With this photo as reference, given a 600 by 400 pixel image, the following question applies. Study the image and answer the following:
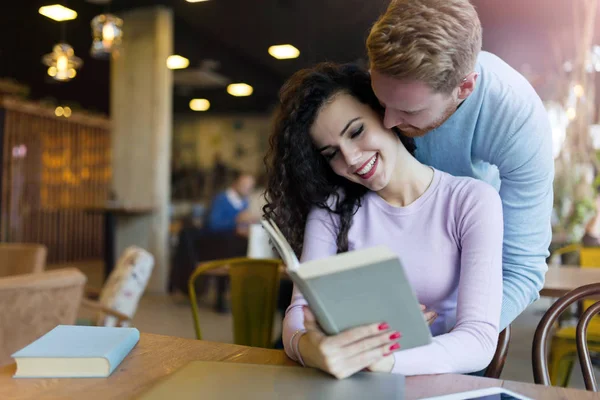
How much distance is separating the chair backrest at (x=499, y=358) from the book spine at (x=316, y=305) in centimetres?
62

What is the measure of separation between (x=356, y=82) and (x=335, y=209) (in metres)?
0.31

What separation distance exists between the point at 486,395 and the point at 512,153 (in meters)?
0.64

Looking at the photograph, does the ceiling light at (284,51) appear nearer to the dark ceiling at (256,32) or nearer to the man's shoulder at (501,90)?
the dark ceiling at (256,32)

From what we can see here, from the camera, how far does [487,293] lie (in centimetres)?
118

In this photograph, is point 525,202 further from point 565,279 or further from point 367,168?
point 565,279

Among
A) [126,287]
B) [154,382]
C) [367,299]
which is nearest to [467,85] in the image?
[367,299]

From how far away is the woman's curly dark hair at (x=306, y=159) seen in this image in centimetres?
135

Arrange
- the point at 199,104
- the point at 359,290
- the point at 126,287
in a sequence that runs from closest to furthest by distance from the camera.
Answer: the point at 359,290
the point at 126,287
the point at 199,104

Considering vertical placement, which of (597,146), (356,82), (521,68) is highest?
(521,68)

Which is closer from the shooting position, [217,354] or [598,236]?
[217,354]

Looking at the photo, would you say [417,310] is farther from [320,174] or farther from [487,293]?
[320,174]

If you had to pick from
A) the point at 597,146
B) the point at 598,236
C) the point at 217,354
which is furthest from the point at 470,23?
the point at 597,146

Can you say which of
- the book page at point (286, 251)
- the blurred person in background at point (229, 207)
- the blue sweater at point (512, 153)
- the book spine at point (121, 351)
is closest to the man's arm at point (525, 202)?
the blue sweater at point (512, 153)

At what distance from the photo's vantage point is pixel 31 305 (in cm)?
201
